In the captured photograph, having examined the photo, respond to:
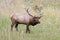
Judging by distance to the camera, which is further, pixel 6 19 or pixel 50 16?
pixel 50 16

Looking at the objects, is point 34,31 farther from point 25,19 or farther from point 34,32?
point 25,19

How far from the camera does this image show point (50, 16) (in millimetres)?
14625

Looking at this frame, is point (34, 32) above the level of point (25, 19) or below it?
below

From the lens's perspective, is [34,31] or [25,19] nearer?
[25,19]

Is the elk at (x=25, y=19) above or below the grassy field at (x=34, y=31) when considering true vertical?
above

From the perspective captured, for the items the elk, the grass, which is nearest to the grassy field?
the grass

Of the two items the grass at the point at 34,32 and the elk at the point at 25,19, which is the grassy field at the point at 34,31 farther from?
the elk at the point at 25,19

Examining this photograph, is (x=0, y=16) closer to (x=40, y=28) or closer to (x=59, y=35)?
(x=40, y=28)

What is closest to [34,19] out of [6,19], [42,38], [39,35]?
[39,35]

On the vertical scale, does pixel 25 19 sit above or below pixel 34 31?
above

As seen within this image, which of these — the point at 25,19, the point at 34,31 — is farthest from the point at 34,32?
the point at 25,19

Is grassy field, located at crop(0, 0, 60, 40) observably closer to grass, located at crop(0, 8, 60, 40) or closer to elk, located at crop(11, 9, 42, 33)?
grass, located at crop(0, 8, 60, 40)

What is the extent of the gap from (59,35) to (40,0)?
11.3 meters

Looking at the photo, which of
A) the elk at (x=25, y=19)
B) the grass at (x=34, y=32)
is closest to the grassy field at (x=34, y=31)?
the grass at (x=34, y=32)
